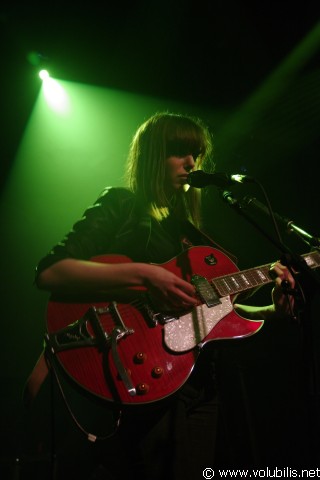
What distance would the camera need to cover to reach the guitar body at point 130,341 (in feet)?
5.63

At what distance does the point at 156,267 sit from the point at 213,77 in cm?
343

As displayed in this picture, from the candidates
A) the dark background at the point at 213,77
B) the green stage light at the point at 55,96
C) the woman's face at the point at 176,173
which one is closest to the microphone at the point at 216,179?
the woman's face at the point at 176,173

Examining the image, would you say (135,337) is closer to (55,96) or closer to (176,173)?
(176,173)

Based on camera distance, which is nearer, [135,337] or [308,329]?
[308,329]

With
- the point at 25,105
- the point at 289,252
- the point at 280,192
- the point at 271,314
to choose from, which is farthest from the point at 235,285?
the point at 25,105

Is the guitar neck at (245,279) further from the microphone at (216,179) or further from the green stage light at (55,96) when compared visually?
the green stage light at (55,96)

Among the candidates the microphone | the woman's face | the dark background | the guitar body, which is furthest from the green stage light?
the guitar body

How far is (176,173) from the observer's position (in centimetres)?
252

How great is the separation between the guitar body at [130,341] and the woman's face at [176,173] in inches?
28.4

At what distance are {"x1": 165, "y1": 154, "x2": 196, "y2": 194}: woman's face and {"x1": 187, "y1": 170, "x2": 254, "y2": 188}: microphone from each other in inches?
13.0

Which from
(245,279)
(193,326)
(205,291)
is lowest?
(193,326)

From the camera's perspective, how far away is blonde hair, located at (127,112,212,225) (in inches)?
97.4

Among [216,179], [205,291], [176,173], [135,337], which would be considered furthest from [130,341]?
[176,173]

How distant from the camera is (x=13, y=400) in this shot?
3.68 m
